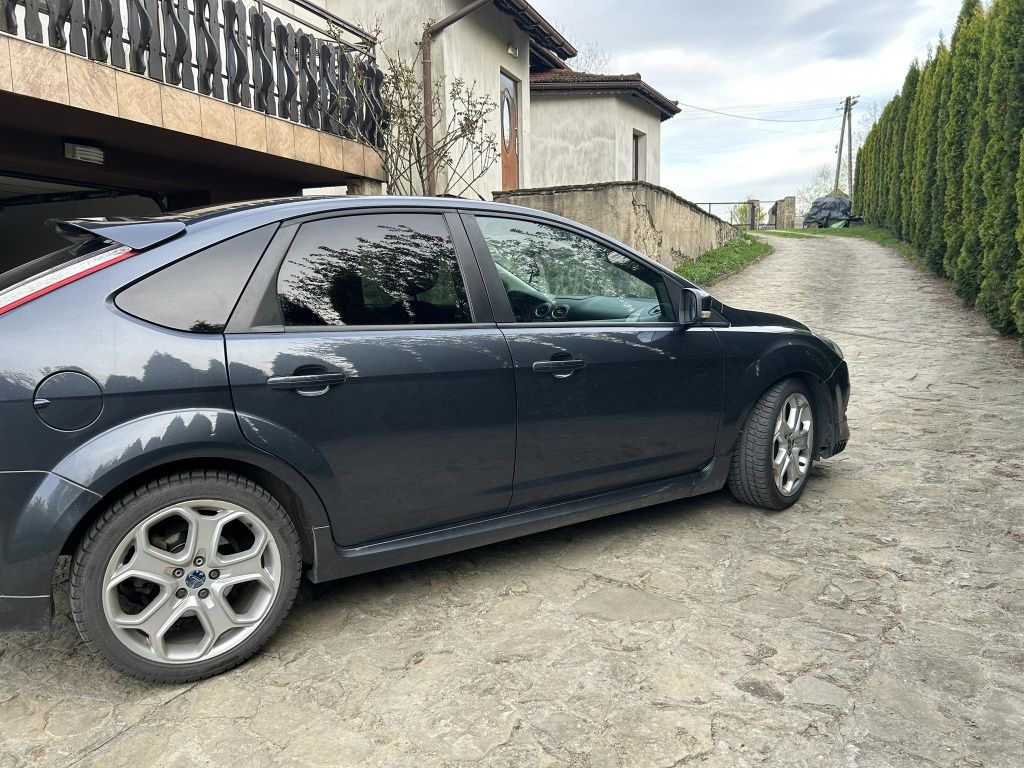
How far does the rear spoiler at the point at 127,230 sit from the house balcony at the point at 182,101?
3.59m

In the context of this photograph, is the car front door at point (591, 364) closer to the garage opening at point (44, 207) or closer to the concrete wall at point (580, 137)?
the garage opening at point (44, 207)

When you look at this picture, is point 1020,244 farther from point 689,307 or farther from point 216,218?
point 216,218

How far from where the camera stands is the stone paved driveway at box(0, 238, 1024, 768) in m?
2.20

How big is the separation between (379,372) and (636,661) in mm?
1340

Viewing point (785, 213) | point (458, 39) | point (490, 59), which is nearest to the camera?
point (458, 39)

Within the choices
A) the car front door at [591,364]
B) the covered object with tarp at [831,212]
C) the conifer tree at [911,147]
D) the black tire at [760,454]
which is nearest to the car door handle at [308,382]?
the car front door at [591,364]

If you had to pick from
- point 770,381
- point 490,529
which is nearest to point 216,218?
point 490,529

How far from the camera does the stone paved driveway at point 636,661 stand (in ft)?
7.20

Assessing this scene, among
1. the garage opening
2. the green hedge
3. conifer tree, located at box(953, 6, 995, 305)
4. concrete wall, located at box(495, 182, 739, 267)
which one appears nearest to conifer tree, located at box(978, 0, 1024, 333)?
the green hedge

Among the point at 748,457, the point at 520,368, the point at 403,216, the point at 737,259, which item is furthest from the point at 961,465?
the point at 737,259

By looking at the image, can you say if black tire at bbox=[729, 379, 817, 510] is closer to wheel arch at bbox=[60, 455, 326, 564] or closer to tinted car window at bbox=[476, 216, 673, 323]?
tinted car window at bbox=[476, 216, 673, 323]

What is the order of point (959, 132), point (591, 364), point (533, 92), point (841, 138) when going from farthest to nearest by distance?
point (841, 138) < point (533, 92) < point (959, 132) < point (591, 364)

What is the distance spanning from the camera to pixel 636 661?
2.63 metres

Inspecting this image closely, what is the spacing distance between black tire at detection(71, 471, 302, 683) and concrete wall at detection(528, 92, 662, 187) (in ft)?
51.1
